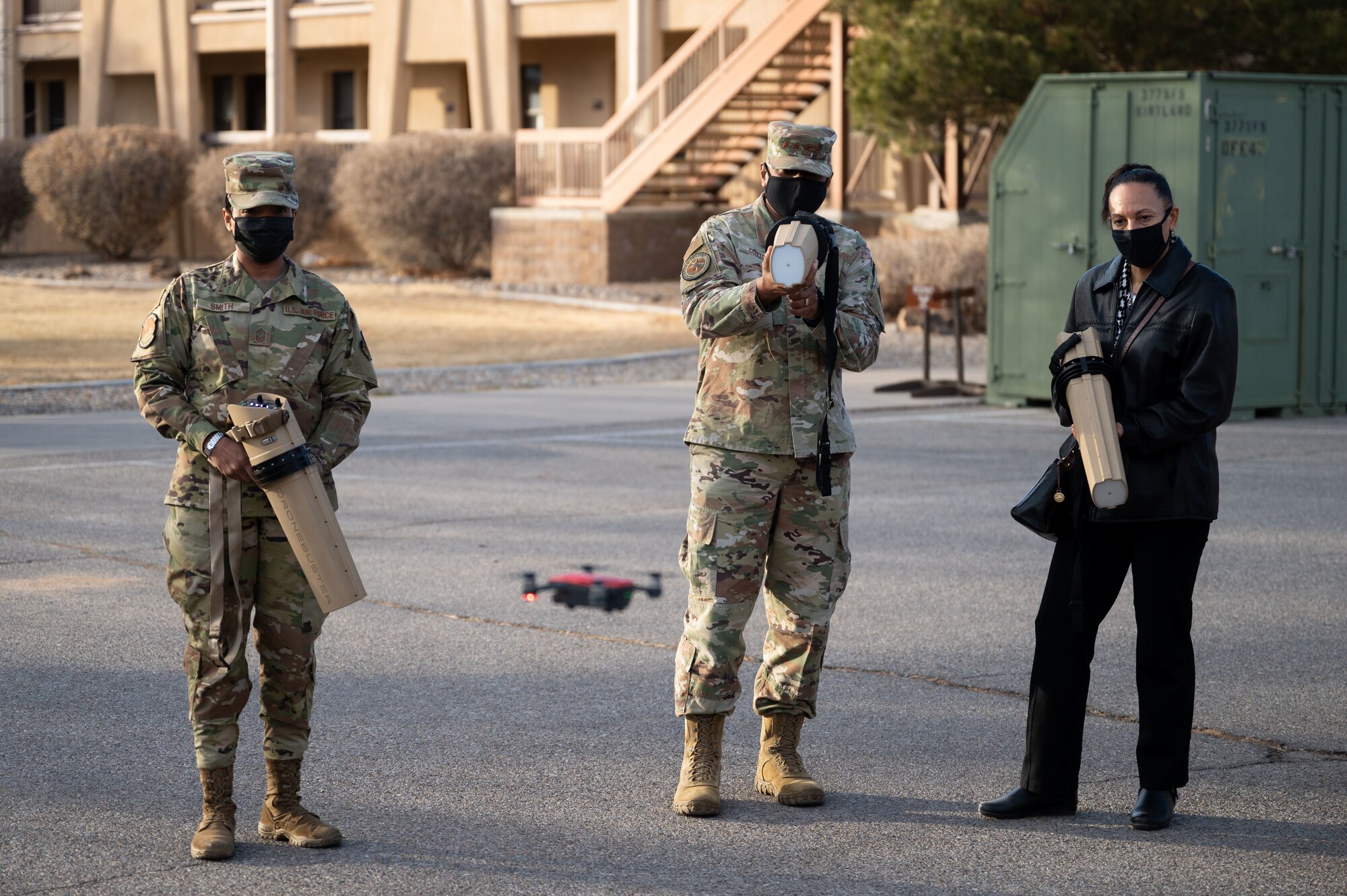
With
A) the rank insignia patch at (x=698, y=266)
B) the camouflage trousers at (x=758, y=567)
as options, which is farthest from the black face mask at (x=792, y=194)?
the camouflage trousers at (x=758, y=567)

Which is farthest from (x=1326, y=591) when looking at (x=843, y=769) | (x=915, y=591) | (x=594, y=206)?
(x=594, y=206)

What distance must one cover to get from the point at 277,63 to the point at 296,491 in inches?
1376

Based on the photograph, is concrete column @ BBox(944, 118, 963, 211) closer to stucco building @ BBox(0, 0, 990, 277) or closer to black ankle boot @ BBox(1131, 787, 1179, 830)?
stucco building @ BBox(0, 0, 990, 277)

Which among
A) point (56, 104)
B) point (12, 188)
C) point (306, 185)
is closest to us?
point (306, 185)

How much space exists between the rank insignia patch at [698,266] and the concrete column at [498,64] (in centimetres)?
2980

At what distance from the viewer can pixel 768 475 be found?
4.93 m

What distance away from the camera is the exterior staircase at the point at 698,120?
26.8 meters

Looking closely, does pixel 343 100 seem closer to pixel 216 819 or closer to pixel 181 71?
pixel 181 71

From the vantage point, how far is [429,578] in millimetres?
8359

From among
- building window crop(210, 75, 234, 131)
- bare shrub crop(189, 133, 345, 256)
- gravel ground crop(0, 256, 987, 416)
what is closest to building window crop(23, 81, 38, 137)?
building window crop(210, 75, 234, 131)

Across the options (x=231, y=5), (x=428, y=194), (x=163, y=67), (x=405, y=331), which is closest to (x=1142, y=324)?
(x=405, y=331)

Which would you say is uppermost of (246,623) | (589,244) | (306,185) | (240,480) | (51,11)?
(51,11)

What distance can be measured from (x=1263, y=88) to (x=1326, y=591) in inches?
313

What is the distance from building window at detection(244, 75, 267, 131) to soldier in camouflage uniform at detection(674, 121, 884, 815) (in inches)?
1550
